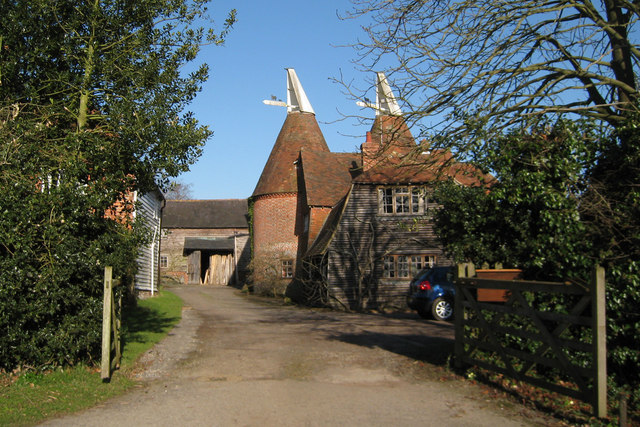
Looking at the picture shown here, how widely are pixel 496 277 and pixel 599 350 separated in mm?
2707

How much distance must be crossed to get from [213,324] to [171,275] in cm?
3308

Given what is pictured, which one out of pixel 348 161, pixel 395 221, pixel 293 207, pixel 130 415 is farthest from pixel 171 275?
pixel 130 415

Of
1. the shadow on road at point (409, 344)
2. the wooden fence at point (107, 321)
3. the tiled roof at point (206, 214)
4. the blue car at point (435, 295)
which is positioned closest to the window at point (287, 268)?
the blue car at point (435, 295)

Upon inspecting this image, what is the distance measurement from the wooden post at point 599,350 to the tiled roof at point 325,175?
77.8 feet

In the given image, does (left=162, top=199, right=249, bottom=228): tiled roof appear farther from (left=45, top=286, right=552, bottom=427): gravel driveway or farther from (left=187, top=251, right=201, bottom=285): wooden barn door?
(left=45, top=286, right=552, bottom=427): gravel driveway

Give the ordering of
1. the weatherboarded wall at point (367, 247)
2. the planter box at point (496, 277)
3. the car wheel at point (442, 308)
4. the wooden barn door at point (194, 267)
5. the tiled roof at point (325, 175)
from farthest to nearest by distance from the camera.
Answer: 1. the wooden barn door at point (194, 267)
2. the tiled roof at point (325, 175)
3. the weatherboarded wall at point (367, 247)
4. the car wheel at point (442, 308)
5. the planter box at point (496, 277)

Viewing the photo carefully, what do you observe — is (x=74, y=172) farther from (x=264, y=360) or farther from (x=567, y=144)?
(x=567, y=144)

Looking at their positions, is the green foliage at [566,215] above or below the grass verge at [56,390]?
above

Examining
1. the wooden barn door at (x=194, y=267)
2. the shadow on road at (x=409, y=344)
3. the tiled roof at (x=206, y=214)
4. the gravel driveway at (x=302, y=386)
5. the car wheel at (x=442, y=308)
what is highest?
the tiled roof at (x=206, y=214)

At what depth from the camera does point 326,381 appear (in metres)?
8.71

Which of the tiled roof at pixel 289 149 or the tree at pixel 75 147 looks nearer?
the tree at pixel 75 147

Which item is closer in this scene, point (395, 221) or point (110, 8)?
point (110, 8)

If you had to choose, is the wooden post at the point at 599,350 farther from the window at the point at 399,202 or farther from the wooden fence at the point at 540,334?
the window at the point at 399,202

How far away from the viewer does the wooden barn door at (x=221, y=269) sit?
48375 millimetres
